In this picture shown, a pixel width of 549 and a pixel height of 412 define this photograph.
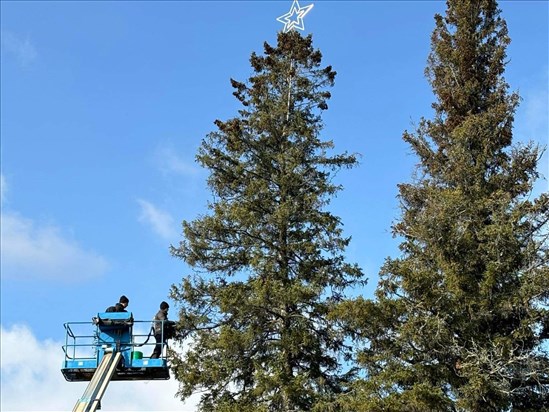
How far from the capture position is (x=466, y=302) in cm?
2112

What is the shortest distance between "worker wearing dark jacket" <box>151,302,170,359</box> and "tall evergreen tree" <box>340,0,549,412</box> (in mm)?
4877

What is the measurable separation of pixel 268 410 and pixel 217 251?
5.43 m

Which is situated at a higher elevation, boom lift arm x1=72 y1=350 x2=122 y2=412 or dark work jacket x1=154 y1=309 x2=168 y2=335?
dark work jacket x1=154 y1=309 x2=168 y2=335

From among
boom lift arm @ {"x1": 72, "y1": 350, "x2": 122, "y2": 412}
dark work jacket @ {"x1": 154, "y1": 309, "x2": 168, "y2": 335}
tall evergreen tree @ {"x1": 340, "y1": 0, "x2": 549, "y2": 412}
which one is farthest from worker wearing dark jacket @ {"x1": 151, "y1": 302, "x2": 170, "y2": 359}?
tall evergreen tree @ {"x1": 340, "y1": 0, "x2": 549, "y2": 412}

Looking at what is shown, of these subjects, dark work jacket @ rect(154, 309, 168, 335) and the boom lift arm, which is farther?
dark work jacket @ rect(154, 309, 168, 335)

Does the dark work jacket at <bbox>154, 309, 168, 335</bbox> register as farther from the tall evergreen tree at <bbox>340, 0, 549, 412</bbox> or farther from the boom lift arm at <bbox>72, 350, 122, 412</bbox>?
the tall evergreen tree at <bbox>340, 0, 549, 412</bbox>

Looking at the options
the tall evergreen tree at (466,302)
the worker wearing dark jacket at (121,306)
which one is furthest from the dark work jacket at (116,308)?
the tall evergreen tree at (466,302)

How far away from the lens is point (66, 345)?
21.1m

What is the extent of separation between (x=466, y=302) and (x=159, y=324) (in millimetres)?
8188

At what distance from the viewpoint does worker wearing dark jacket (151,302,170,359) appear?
21562mm

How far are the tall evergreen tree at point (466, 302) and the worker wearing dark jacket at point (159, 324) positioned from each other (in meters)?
4.88

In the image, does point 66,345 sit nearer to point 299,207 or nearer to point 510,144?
point 299,207

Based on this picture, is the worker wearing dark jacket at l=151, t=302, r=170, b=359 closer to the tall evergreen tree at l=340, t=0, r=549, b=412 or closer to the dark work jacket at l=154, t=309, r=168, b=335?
the dark work jacket at l=154, t=309, r=168, b=335

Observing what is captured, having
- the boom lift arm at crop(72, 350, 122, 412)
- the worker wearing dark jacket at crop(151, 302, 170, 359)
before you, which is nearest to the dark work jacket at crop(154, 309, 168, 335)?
the worker wearing dark jacket at crop(151, 302, 170, 359)
